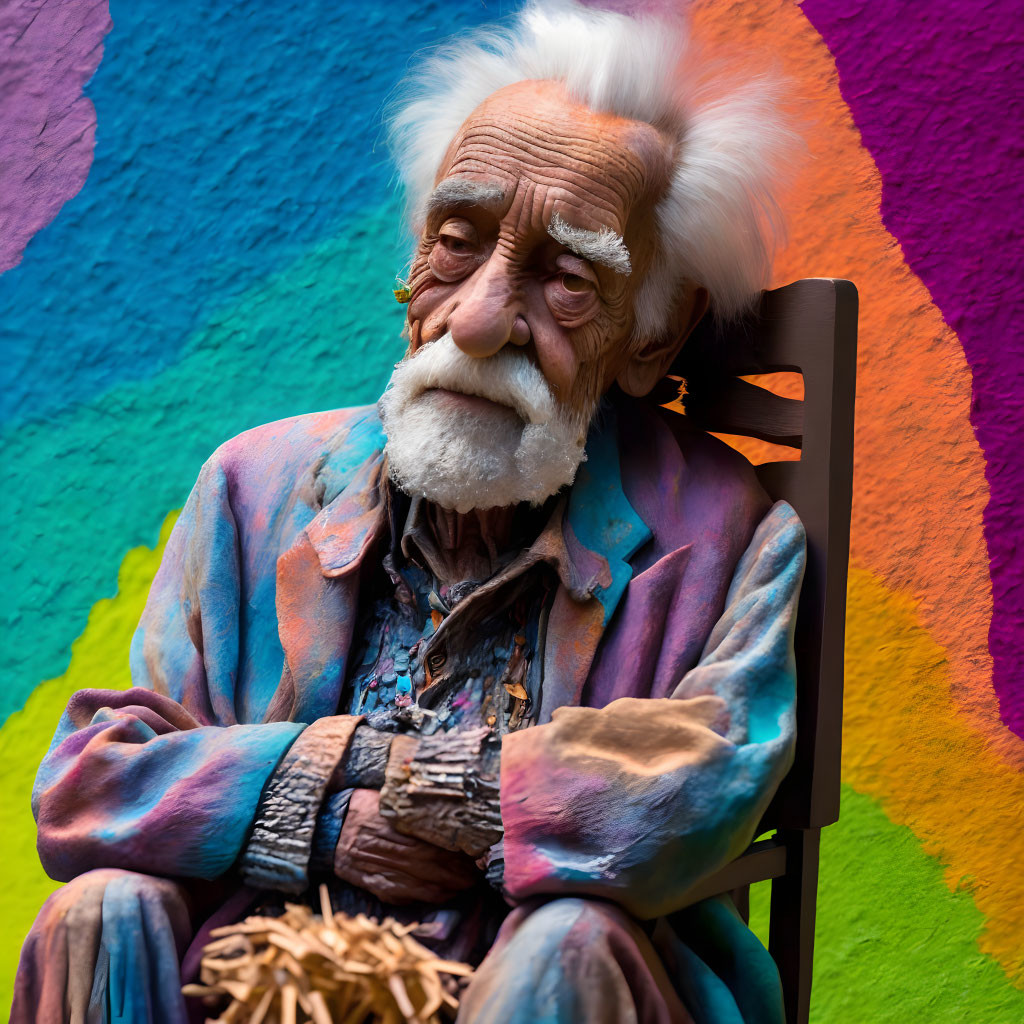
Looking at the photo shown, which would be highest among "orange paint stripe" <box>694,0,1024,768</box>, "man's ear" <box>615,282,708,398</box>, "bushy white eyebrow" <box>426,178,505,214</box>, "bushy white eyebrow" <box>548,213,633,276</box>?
"bushy white eyebrow" <box>426,178,505,214</box>

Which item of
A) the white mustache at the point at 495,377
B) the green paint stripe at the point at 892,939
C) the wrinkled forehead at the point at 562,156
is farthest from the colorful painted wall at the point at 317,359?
the white mustache at the point at 495,377

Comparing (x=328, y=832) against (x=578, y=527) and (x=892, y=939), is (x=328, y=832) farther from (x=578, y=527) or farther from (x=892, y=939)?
(x=892, y=939)

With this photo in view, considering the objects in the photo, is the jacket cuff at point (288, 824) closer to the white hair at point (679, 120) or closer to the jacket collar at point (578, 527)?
the jacket collar at point (578, 527)

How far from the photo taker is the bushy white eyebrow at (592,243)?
177 centimetres

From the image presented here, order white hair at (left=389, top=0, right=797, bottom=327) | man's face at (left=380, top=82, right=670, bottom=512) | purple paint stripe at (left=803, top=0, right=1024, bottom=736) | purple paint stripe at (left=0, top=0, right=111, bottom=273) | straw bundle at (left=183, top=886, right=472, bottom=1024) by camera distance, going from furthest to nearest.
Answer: purple paint stripe at (left=0, top=0, right=111, bottom=273) → purple paint stripe at (left=803, top=0, right=1024, bottom=736) → white hair at (left=389, top=0, right=797, bottom=327) → man's face at (left=380, top=82, right=670, bottom=512) → straw bundle at (left=183, top=886, right=472, bottom=1024)

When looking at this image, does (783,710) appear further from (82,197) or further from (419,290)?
(82,197)

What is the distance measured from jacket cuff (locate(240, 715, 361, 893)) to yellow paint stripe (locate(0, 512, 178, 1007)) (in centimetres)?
107

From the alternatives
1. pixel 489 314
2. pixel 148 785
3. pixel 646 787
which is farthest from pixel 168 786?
pixel 489 314

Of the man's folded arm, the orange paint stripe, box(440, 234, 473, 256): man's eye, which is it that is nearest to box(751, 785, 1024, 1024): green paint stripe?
the orange paint stripe

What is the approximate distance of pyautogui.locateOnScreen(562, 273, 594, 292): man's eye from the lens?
1.80 meters

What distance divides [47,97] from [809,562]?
1692mm

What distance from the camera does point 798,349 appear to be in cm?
194

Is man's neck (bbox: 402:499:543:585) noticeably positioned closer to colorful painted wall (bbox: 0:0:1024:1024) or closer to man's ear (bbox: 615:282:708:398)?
man's ear (bbox: 615:282:708:398)

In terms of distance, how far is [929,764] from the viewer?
254 cm
